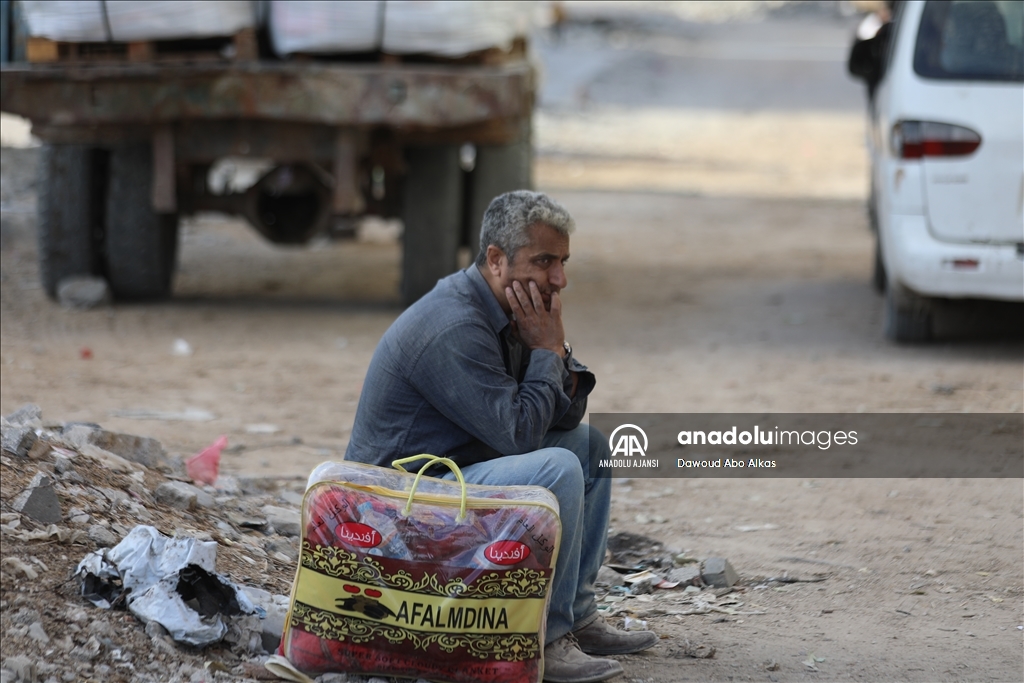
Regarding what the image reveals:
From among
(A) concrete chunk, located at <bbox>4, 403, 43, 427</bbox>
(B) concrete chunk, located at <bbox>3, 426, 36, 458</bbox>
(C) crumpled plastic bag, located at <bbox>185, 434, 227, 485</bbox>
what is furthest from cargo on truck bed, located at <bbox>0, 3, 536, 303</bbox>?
(B) concrete chunk, located at <bbox>3, 426, 36, 458</bbox>

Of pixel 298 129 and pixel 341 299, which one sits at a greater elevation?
pixel 298 129

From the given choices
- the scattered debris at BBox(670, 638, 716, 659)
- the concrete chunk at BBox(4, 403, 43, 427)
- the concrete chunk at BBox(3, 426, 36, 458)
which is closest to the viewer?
the scattered debris at BBox(670, 638, 716, 659)

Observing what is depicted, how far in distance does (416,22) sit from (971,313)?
345 cm

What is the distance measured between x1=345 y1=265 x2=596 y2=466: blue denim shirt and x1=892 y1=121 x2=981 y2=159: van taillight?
3648mm

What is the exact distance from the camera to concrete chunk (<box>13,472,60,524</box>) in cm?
329

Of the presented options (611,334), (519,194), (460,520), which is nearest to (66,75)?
(611,334)

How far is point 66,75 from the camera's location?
21.6ft

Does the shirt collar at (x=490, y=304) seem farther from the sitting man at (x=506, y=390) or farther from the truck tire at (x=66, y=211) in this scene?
the truck tire at (x=66, y=211)

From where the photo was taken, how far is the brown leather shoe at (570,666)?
317cm

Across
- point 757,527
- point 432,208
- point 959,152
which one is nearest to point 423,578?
point 757,527

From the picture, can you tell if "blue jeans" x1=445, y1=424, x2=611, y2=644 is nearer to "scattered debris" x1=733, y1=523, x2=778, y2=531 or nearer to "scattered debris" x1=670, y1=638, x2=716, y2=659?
"scattered debris" x1=670, y1=638, x2=716, y2=659

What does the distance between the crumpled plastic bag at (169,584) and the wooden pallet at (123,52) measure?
3947 mm

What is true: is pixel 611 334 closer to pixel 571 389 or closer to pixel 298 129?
pixel 298 129

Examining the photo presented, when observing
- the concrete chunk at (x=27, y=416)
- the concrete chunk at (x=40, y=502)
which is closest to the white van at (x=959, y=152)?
the concrete chunk at (x=27, y=416)
